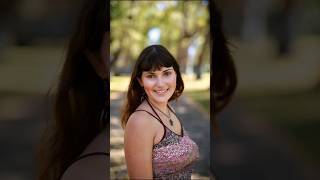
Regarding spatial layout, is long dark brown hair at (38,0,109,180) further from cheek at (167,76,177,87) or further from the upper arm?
cheek at (167,76,177,87)

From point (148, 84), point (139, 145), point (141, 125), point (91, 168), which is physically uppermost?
point (148, 84)

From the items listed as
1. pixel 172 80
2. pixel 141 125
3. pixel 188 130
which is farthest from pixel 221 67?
pixel 141 125

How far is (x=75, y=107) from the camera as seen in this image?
2.61m

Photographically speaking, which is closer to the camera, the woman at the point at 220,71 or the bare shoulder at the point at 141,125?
the bare shoulder at the point at 141,125

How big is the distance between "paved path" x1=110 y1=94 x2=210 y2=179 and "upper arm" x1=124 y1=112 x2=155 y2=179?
51 millimetres

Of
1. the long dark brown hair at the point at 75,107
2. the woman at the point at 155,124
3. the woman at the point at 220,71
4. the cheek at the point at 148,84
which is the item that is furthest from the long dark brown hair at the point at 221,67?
the long dark brown hair at the point at 75,107

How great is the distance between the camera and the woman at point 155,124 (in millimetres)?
2549

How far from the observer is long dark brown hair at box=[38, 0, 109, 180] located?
258 cm

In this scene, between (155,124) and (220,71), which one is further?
(220,71)

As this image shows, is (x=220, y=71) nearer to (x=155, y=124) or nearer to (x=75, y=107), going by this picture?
(x=155, y=124)

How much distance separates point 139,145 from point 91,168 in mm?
292

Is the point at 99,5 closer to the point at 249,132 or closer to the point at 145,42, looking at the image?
the point at 145,42

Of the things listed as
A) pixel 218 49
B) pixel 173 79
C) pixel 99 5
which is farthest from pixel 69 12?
pixel 218 49

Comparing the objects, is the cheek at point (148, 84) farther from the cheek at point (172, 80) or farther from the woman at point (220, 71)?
the woman at point (220, 71)
